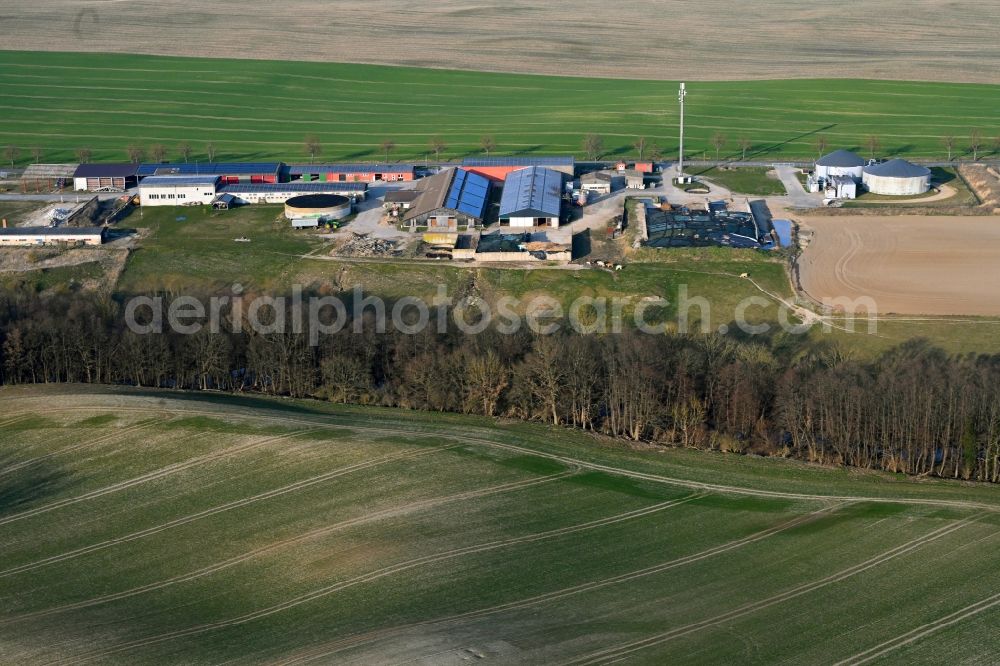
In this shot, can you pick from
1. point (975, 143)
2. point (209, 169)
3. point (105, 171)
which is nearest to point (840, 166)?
point (975, 143)

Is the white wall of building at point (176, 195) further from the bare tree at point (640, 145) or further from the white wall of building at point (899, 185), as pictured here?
the white wall of building at point (899, 185)

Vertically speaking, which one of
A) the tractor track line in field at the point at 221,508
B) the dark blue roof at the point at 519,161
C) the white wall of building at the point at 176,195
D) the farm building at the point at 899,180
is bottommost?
the tractor track line in field at the point at 221,508

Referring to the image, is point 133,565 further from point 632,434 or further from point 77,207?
point 77,207

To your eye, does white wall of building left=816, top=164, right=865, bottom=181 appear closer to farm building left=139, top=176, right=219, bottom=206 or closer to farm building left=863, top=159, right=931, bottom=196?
farm building left=863, top=159, right=931, bottom=196

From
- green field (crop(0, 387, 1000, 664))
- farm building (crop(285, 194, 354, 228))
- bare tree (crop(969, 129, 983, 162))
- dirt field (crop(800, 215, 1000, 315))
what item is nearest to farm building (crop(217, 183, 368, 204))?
farm building (crop(285, 194, 354, 228))

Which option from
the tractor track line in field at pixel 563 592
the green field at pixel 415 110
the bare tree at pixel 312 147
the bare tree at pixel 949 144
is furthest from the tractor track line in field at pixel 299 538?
the bare tree at pixel 949 144

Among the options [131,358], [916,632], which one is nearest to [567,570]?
[916,632]

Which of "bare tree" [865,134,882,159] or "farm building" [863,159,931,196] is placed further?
"bare tree" [865,134,882,159]
